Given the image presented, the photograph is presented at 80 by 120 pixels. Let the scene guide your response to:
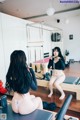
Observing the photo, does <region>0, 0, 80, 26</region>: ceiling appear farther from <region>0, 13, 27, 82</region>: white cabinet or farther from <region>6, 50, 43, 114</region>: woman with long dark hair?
<region>6, 50, 43, 114</region>: woman with long dark hair

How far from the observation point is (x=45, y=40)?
6582mm

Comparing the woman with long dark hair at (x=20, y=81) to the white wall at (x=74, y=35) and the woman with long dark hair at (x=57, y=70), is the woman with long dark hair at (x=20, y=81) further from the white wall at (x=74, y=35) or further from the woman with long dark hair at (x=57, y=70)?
the white wall at (x=74, y=35)

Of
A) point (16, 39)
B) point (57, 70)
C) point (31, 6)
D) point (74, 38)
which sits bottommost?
point (57, 70)

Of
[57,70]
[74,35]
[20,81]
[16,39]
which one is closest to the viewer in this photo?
[20,81]

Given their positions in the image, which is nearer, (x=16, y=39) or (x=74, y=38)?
(x=16, y=39)

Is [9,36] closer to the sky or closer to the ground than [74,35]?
closer to the ground

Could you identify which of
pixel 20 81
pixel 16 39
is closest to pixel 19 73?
pixel 20 81

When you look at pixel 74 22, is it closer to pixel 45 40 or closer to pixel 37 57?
pixel 45 40

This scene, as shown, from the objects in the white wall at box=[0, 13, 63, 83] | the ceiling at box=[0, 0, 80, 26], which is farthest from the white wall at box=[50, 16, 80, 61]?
the ceiling at box=[0, 0, 80, 26]

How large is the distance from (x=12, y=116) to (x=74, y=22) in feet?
22.7

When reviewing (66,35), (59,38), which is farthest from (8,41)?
(66,35)

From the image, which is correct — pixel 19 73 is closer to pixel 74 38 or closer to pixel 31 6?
pixel 31 6

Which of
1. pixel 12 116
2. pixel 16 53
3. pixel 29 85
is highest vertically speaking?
pixel 16 53

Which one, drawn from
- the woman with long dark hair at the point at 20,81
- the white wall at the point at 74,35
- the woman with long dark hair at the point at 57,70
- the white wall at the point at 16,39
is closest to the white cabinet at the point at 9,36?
the white wall at the point at 16,39
